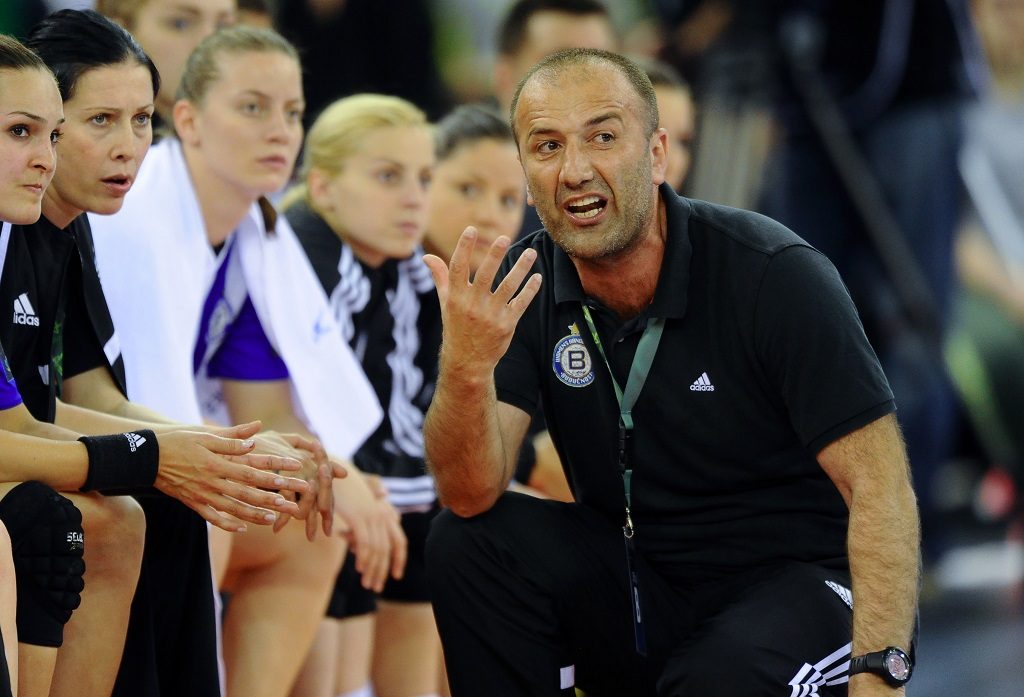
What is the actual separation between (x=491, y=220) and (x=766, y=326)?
1.48 m

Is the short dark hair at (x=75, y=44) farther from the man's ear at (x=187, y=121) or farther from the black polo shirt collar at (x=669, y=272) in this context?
the black polo shirt collar at (x=669, y=272)

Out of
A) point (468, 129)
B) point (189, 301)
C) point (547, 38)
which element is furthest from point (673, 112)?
point (189, 301)

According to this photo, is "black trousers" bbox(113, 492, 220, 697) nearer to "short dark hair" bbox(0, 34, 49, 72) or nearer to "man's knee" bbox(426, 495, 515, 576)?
"man's knee" bbox(426, 495, 515, 576)

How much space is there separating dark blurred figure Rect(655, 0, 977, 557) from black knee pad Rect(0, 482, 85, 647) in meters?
3.78

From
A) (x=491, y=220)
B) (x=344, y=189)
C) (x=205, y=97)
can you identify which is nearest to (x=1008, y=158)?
(x=491, y=220)

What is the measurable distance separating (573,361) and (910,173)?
11.5ft

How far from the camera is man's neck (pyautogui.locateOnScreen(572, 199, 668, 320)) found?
234 cm

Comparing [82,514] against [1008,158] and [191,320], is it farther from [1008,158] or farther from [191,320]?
[1008,158]

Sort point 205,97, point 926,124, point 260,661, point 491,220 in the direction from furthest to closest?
point 926,124
point 491,220
point 205,97
point 260,661

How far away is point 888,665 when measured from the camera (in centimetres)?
196

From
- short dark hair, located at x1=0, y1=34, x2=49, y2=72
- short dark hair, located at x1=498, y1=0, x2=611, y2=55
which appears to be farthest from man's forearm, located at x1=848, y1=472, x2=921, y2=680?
short dark hair, located at x1=498, y1=0, x2=611, y2=55

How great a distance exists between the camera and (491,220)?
358 cm

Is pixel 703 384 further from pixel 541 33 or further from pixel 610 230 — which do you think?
pixel 541 33

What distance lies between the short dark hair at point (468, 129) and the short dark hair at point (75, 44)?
1310mm
